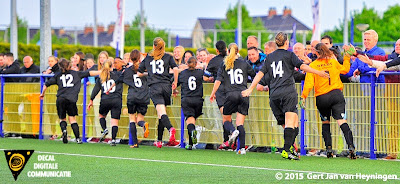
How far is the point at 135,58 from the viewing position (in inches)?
630

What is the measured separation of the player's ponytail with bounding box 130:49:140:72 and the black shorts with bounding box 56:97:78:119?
5.93 ft

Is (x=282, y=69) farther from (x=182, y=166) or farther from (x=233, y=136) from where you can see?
(x=182, y=166)

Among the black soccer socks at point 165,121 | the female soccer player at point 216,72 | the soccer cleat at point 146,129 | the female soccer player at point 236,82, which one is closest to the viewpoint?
the female soccer player at point 236,82

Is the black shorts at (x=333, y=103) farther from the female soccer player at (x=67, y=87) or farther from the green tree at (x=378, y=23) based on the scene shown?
the green tree at (x=378, y=23)

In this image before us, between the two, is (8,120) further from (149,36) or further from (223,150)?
(149,36)

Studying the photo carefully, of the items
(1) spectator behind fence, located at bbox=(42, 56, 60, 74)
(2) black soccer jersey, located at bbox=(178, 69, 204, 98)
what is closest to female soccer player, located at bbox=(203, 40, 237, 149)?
(2) black soccer jersey, located at bbox=(178, 69, 204, 98)

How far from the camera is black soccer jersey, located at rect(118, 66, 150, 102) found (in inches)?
637

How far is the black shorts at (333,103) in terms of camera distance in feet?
42.9

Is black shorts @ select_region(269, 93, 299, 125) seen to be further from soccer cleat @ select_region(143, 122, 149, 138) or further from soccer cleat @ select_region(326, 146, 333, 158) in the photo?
soccer cleat @ select_region(143, 122, 149, 138)

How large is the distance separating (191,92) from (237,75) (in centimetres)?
153

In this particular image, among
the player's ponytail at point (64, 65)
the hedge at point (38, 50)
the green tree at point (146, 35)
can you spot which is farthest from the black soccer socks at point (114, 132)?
the green tree at point (146, 35)

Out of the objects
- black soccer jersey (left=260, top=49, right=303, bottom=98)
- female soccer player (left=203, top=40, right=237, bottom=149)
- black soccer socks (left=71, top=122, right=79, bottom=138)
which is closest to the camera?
black soccer jersey (left=260, top=49, right=303, bottom=98)

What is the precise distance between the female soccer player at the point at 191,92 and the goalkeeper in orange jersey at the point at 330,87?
2.82 m

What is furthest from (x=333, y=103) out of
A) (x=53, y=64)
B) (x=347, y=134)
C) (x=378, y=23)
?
(x=378, y=23)
